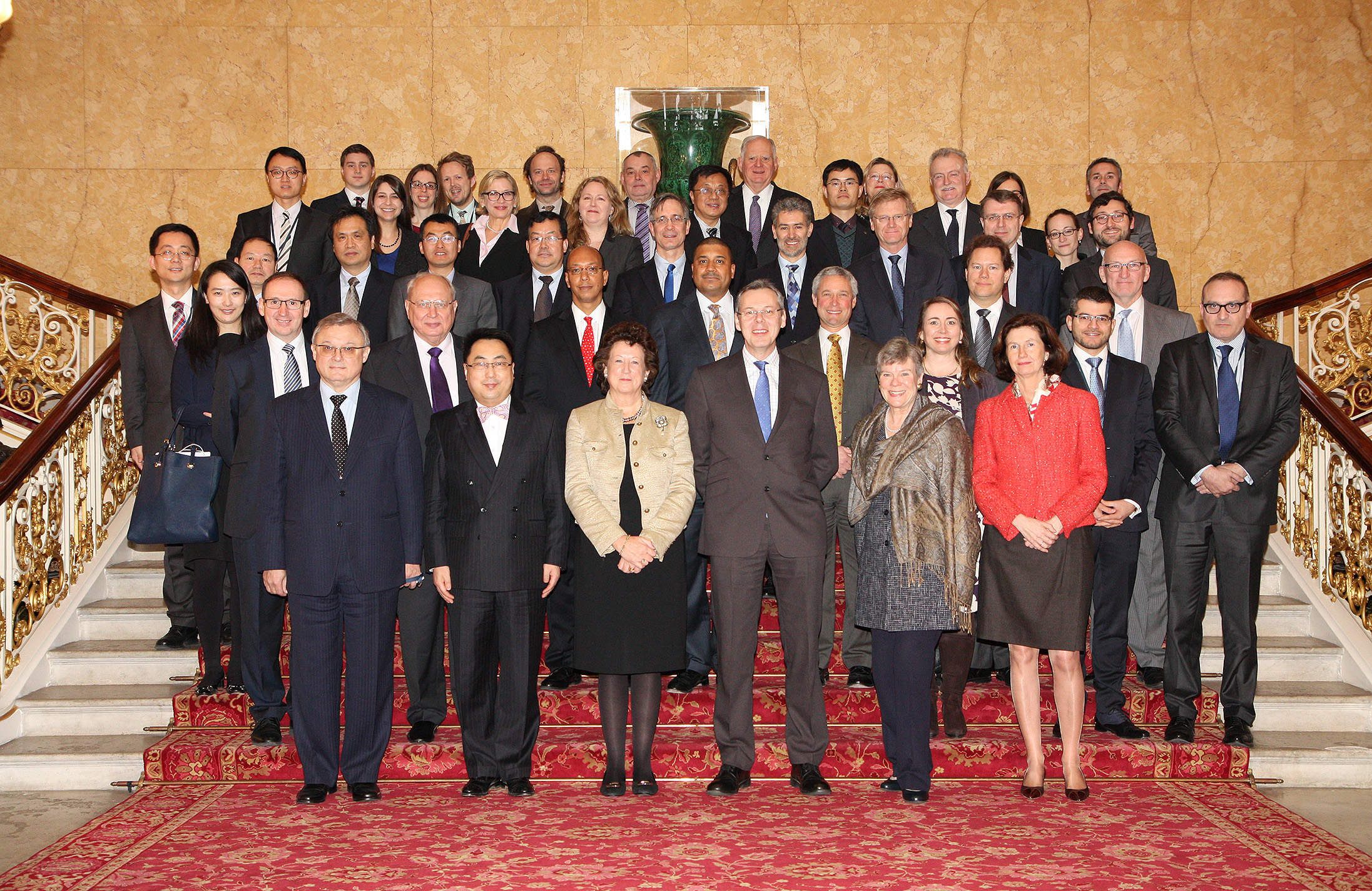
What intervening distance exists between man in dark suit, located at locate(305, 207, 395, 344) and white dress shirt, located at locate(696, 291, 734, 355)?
1492mm

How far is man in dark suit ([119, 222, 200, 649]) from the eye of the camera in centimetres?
Answer: 523

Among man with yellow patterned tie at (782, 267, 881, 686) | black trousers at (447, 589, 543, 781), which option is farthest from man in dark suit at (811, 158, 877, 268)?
black trousers at (447, 589, 543, 781)

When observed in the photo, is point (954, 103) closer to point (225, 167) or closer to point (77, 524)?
point (225, 167)

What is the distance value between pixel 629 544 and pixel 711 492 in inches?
15.9

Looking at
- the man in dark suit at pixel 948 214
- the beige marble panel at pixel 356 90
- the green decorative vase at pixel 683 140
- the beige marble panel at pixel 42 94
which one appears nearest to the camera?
the man in dark suit at pixel 948 214

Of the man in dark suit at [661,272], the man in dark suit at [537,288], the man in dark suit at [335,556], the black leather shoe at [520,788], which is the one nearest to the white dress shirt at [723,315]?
the man in dark suit at [661,272]

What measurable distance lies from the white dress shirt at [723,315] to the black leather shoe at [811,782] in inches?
73.5

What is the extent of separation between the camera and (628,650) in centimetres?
421

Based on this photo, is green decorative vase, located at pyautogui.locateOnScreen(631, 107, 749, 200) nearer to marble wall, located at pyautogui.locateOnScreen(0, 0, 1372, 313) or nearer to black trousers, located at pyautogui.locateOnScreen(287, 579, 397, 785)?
marble wall, located at pyautogui.locateOnScreen(0, 0, 1372, 313)

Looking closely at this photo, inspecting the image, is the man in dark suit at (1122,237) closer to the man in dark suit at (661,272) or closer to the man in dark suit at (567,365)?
the man in dark suit at (661,272)

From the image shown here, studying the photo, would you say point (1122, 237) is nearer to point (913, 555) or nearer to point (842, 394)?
point (842, 394)

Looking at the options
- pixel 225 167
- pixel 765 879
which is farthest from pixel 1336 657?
pixel 225 167

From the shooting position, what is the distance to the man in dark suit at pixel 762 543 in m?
4.32

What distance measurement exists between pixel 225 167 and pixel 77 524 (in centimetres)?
403
